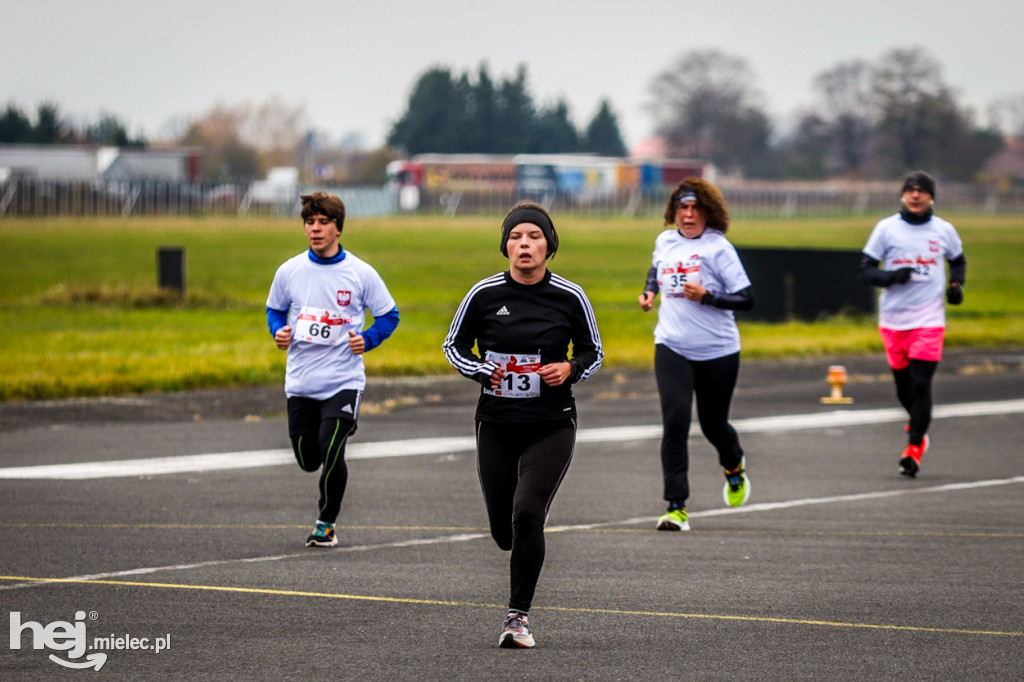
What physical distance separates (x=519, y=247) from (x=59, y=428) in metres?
7.84

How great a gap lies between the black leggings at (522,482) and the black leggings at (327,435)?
1.81 m

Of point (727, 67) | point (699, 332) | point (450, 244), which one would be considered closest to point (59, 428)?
point (699, 332)

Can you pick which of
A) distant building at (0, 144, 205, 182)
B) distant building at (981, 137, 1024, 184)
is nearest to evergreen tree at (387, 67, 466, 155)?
distant building at (0, 144, 205, 182)

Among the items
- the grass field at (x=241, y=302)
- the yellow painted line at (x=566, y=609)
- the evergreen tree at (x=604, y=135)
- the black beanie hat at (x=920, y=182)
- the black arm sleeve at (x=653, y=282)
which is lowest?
the grass field at (x=241, y=302)

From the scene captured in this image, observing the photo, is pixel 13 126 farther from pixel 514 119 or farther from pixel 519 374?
pixel 519 374

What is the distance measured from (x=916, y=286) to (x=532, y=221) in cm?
543

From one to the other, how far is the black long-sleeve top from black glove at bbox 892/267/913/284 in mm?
4955

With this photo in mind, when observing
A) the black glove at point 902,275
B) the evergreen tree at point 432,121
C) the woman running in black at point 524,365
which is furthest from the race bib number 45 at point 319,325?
the evergreen tree at point 432,121

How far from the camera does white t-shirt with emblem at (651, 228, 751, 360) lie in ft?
27.6

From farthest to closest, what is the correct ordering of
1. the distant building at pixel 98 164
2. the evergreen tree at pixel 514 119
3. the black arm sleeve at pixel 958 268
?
the evergreen tree at pixel 514 119, the distant building at pixel 98 164, the black arm sleeve at pixel 958 268

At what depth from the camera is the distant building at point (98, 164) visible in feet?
256

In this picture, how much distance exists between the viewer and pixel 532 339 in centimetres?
581

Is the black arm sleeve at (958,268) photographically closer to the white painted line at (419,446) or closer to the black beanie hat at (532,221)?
the white painted line at (419,446)

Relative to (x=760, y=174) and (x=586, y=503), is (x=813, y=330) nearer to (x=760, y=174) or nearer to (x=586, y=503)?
(x=586, y=503)
